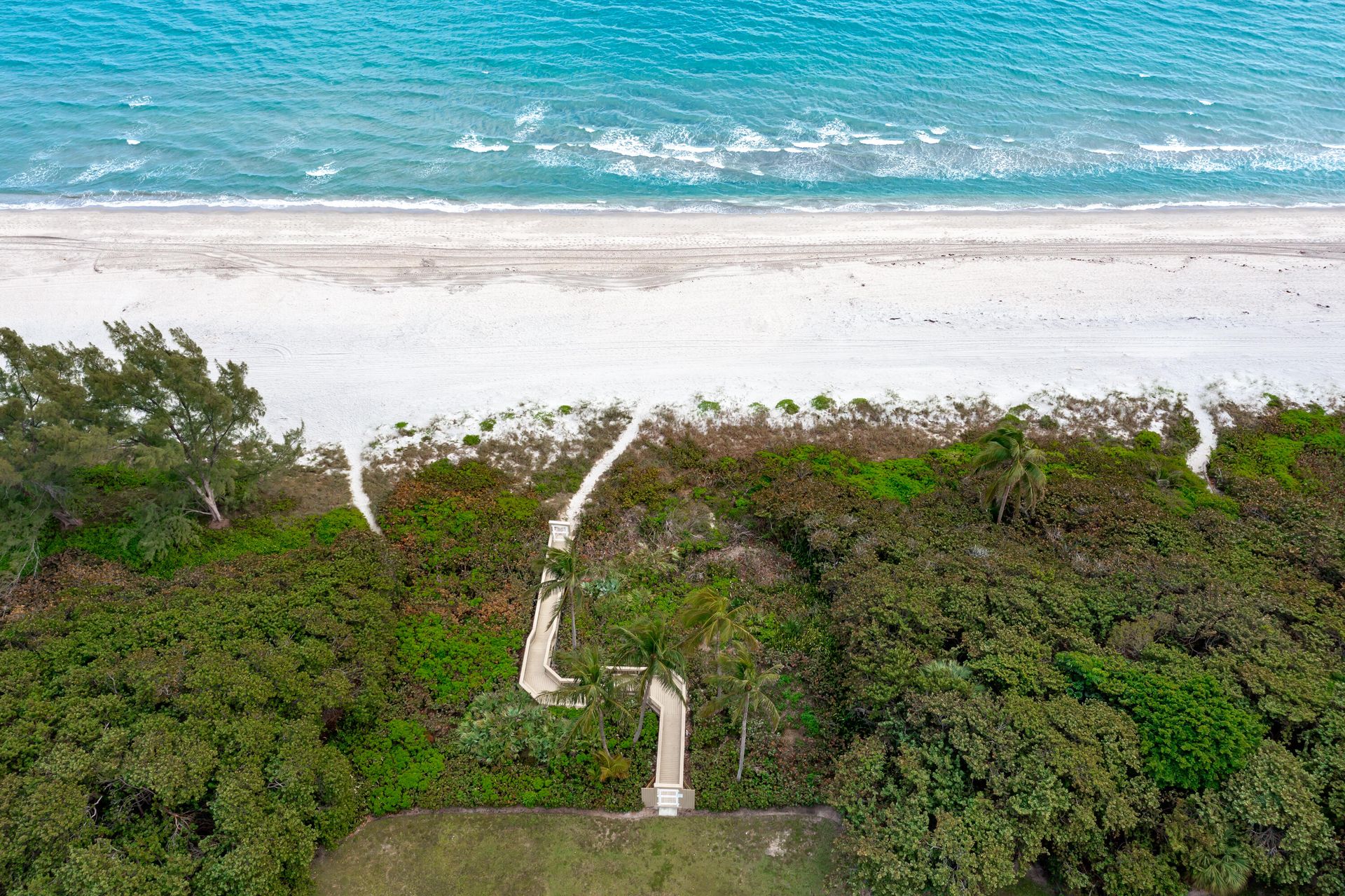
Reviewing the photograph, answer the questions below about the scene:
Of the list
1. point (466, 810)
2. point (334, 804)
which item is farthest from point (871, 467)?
point (334, 804)

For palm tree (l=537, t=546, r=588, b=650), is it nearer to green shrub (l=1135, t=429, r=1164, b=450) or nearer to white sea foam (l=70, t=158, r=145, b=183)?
green shrub (l=1135, t=429, r=1164, b=450)

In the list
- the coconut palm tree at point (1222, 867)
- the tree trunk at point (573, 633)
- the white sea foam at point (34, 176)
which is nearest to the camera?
the coconut palm tree at point (1222, 867)

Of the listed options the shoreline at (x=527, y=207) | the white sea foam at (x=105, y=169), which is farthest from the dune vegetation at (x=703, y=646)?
the white sea foam at (x=105, y=169)

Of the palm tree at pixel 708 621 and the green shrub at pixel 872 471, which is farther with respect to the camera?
the green shrub at pixel 872 471

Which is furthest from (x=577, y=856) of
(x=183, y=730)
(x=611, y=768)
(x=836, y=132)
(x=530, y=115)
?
(x=530, y=115)

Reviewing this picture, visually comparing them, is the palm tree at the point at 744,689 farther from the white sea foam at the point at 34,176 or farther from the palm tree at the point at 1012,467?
the white sea foam at the point at 34,176

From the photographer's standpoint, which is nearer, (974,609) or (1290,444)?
(974,609)

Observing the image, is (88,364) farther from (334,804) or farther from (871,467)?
(871,467)
